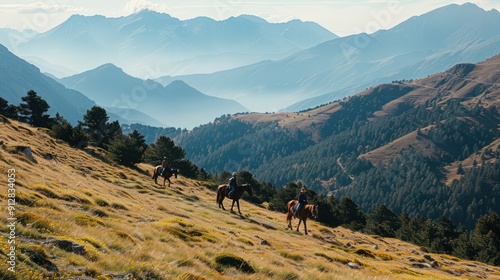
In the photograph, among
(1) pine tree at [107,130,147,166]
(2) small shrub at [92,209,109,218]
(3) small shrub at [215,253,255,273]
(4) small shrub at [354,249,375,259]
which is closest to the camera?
(3) small shrub at [215,253,255,273]

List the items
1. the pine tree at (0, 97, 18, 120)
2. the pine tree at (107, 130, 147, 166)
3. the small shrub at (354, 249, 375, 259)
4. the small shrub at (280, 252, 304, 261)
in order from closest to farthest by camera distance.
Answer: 1. the small shrub at (280, 252, 304, 261)
2. the small shrub at (354, 249, 375, 259)
3. the pine tree at (107, 130, 147, 166)
4. the pine tree at (0, 97, 18, 120)

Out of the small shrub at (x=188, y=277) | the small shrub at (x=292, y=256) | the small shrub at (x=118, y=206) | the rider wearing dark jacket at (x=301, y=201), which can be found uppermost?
the rider wearing dark jacket at (x=301, y=201)

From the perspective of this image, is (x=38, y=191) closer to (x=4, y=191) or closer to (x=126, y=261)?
(x=4, y=191)

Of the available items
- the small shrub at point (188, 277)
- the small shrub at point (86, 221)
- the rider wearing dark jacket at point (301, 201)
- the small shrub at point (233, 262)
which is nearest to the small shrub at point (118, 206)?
the small shrub at point (86, 221)

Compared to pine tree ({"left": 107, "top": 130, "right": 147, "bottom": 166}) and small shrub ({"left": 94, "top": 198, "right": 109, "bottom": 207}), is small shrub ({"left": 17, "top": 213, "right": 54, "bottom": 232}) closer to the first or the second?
small shrub ({"left": 94, "top": 198, "right": 109, "bottom": 207})

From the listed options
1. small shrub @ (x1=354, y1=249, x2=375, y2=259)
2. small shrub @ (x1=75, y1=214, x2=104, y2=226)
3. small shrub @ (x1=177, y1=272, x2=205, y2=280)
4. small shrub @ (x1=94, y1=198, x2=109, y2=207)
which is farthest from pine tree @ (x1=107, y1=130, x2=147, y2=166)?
Answer: small shrub @ (x1=177, y1=272, x2=205, y2=280)

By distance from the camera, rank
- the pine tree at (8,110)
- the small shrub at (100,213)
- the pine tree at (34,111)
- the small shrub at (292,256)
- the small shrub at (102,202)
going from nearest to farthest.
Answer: the small shrub at (100,213), the small shrub at (292,256), the small shrub at (102,202), the pine tree at (8,110), the pine tree at (34,111)

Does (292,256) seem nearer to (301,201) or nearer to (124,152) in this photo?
(301,201)

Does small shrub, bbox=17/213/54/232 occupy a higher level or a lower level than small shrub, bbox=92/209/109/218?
higher

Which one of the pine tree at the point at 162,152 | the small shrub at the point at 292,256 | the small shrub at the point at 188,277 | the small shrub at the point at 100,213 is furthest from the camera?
the pine tree at the point at 162,152

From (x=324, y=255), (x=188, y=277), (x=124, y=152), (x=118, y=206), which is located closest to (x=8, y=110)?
(x=124, y=152)

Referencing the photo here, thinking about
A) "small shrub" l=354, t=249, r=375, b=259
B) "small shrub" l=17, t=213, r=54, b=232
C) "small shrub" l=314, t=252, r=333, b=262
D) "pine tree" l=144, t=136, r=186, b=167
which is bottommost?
"small shrub" l=354, t=249, r=375, b=259

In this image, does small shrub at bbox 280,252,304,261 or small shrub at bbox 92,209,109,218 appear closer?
small shrub at bbox 92,209,109,218

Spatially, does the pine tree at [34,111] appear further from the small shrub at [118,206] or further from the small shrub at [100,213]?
the small shrub at [100,213]
